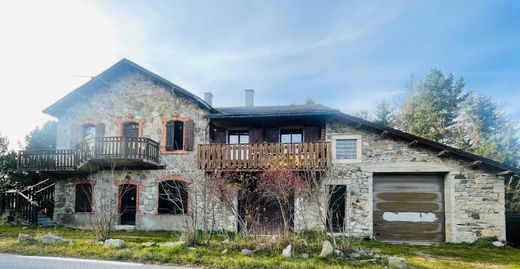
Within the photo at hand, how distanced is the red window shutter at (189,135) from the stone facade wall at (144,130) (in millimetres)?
197

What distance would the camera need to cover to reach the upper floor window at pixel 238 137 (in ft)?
57.3

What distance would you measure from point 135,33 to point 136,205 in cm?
818

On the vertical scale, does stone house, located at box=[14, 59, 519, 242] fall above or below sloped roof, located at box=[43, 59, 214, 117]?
below

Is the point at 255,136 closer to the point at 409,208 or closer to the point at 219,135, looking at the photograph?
the point at 219,135

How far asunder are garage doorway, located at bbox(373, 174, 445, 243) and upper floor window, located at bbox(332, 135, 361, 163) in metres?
1.52

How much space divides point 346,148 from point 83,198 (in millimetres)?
13308

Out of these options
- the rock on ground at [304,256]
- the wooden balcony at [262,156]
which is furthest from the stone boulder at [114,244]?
the wooden balcony at [262,156]

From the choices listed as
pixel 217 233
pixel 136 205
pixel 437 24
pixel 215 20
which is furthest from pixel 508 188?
pixel 136 205

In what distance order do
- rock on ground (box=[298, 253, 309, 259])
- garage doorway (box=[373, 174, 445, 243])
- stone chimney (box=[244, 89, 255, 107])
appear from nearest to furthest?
rock on ground (box=[298, 253, 309, 259]) → garage doorway (box=[373, 174, 445, 243]) → stone chimney (box=[244, 89, 255, 107])

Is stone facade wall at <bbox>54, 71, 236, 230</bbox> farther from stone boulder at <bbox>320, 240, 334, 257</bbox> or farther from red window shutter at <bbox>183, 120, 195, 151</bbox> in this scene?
stone boulder at <bbox>320, 240, 334, 257</bbox>

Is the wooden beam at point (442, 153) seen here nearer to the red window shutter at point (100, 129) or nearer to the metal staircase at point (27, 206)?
the red window shutter at point (100, 129)

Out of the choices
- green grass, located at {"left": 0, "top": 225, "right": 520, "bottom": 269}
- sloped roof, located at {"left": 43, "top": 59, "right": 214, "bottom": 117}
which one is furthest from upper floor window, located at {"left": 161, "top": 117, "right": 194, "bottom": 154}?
green grass, located at {"left": 0, "top": 225, "right": 520, "bottom": 269}

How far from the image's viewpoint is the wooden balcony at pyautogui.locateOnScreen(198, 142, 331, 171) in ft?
48.3

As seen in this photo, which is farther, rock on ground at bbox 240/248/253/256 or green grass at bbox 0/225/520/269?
rock on ground at bbox 240/248/253/256
